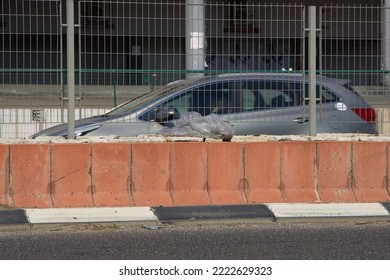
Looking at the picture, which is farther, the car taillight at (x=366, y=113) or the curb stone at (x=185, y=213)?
the car taillight at (x=366, y=113)

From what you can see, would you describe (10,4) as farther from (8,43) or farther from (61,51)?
(61,51)

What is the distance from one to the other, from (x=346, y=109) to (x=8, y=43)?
4356mm

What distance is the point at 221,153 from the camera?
9227 mm

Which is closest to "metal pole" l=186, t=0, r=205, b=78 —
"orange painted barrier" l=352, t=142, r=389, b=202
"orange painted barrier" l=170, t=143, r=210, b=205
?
"orange painted barrier" l=170, t=143, r=210, b=205

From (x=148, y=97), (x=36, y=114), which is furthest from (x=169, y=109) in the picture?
(x=36, y=114)

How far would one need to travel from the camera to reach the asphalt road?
23.8 ft

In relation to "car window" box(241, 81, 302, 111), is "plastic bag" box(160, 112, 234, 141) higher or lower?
lower

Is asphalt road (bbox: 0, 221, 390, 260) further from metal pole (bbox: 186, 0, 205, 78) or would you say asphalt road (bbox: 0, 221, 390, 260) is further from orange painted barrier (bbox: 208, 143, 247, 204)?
metal pole (bbox: 186, 0, 205, 78)

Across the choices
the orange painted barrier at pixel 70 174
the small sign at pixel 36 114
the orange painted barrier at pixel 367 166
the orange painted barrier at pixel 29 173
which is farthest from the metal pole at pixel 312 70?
the small sign at pixel 36 114

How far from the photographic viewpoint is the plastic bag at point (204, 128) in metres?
9.65

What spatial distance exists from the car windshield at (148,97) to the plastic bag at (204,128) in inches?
33.8

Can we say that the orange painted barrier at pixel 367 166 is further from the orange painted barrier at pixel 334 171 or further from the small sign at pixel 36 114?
the small sign at pixel 36 114

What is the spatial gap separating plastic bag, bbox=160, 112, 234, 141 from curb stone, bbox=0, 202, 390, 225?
97 cm

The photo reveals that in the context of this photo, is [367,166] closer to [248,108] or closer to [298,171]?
[298,171]
